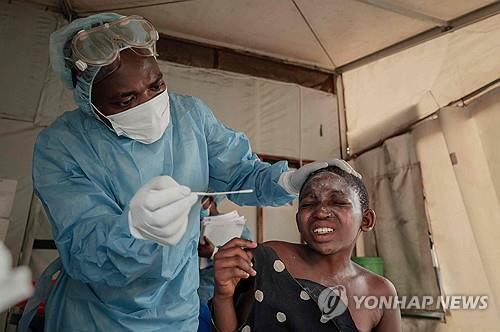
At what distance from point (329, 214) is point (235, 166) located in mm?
383

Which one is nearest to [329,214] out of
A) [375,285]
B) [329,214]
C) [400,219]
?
[329,214]

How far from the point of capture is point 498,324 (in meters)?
1.64

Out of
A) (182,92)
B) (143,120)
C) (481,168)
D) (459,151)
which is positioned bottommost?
(143,120)

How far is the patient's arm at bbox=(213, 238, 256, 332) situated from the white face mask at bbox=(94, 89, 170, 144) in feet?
1.32

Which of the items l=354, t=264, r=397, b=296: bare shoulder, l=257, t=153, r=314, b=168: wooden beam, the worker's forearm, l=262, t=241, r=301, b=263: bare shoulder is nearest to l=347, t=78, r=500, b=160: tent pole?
l=257, t=153, r=314, b=168: wooden beam

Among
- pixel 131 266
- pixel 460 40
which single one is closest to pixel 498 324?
pixel 460 40

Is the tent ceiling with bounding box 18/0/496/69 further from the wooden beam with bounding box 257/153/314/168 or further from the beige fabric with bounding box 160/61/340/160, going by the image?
the wooden beam with bounding box 257/153/314/168

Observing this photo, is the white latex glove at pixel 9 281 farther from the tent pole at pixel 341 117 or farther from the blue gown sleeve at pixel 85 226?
the tent pole at pixel 341 117

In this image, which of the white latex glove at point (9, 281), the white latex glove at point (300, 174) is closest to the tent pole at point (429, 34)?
the white latex glove at point (300, 174)

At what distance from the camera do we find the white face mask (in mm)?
1088

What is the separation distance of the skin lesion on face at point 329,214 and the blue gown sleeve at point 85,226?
0.44 m

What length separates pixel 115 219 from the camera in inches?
32.3

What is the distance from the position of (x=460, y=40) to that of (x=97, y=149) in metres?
1.90

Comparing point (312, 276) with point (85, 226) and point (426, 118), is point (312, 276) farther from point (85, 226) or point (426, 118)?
point (426, 118)
